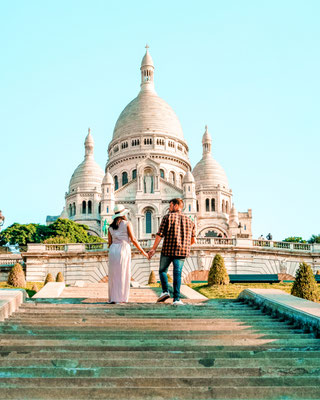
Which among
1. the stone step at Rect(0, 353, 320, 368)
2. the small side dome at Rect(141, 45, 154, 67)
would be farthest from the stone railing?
the small side dome at Rect(141, 45, 154, 67)

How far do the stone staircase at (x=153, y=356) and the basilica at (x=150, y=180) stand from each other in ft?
198

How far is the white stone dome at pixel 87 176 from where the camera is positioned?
264ft

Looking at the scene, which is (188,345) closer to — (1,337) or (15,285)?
(1,337)

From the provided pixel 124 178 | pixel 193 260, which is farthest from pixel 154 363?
pixel 124 178

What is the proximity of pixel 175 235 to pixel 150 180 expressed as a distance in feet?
212

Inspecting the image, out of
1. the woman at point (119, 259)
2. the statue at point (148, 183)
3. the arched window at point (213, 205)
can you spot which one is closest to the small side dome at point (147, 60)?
the statue at point (148, 183)

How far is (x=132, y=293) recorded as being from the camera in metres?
15.3

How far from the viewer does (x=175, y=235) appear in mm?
9922

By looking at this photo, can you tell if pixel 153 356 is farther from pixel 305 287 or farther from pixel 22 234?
pixel 22 234

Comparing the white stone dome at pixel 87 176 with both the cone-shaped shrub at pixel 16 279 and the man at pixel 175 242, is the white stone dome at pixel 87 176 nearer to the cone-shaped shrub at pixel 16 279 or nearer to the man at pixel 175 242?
the cone-shaped shrub at pixel 16 279

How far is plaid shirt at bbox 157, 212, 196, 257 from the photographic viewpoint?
988cm

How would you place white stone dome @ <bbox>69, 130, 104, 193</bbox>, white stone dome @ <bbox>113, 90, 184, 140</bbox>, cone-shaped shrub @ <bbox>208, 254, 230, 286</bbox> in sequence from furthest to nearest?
white stone dome @ <bbox>113, 90, 184, 140</bbox>, white stone dome @ <bbox>69, 130, 104, 193</bbox>, cone-shaped shrub @ <bbox>208, 254, 230, 286</bbox>

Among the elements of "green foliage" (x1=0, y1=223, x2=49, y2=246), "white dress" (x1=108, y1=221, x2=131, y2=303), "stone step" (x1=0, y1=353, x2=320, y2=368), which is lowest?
"stone step" (x1=0, y1=353, x2=320, y2=368)

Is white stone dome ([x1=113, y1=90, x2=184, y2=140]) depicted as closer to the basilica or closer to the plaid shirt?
the basilica
